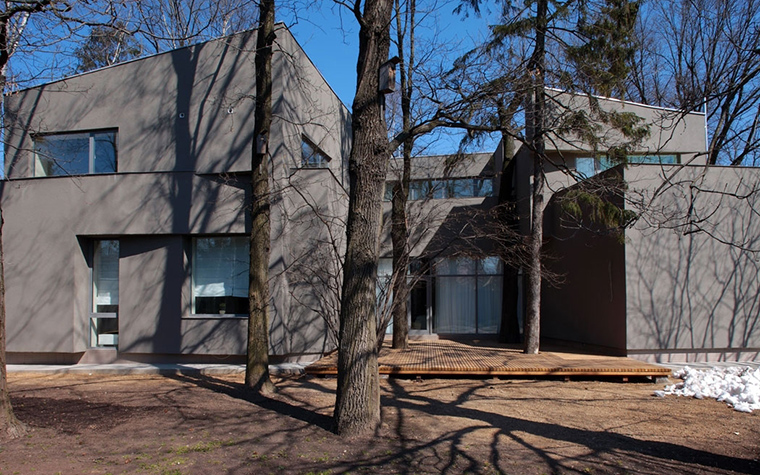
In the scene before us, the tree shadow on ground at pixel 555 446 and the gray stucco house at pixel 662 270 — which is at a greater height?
the gray stucco house at pixel 662 270

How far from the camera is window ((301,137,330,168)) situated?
12.7 meters

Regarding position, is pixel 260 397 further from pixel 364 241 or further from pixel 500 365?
pixel 500 365

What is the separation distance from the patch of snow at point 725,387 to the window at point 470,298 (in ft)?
22.5

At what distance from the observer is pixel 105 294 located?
12.3m

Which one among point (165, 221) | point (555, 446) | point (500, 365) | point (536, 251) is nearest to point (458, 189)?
point (536, 251)

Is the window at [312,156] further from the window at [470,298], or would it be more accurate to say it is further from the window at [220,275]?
the window at [470,298]

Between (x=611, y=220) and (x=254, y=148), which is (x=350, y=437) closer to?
(x=254, y=148)

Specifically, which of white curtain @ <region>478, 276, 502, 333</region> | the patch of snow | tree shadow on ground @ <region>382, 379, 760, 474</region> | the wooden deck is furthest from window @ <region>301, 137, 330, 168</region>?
the patch of snow

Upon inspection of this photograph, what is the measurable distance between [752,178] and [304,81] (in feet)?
33.5

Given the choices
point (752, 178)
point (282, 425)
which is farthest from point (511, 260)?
point (282, 425)

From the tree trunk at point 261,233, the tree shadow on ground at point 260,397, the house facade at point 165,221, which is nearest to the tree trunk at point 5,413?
the tree shadow on ground at point 260,397

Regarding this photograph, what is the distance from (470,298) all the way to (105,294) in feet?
32.5

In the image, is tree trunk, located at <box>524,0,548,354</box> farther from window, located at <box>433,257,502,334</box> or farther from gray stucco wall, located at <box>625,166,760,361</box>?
window, located at <box>433,257,502,334</box>

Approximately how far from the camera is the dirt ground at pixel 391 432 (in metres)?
5.31
